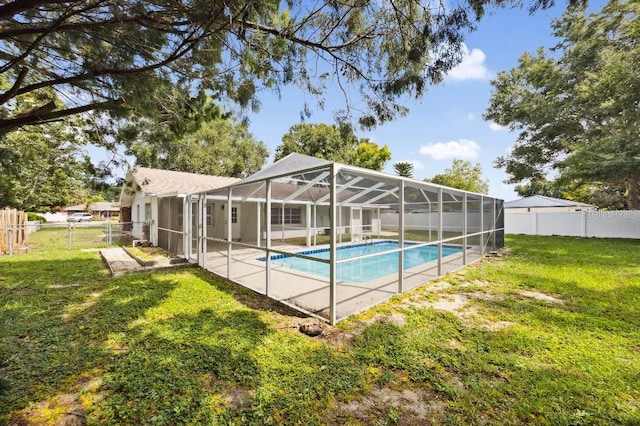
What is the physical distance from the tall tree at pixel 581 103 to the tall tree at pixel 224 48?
13488 mm

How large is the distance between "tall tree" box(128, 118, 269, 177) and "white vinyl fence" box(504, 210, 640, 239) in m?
22.3

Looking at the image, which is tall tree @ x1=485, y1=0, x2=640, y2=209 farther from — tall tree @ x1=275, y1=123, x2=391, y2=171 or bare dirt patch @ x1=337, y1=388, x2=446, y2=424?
bare dirt patch @ x1=337, y1=388, x2=446, y2=424

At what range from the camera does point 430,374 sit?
288cm

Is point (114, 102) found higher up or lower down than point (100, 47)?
lower down

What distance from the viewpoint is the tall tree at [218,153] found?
81.0 ft

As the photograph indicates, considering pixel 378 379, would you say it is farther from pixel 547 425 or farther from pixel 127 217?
pixel 127 217

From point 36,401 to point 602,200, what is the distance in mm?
38223

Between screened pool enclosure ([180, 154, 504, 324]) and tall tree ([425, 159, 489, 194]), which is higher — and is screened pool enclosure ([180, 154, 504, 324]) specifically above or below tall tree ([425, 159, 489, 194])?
below

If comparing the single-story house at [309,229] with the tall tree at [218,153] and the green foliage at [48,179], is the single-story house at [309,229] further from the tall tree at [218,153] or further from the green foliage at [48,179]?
the tall tree at [218,153]

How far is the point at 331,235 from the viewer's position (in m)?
4.06

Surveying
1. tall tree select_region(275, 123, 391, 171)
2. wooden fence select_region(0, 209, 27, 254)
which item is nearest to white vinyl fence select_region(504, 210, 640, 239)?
tall tree select_region(275, 123, 391, 171)

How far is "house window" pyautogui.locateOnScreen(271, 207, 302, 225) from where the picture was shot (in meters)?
15.3

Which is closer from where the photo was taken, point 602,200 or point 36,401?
point 36,401

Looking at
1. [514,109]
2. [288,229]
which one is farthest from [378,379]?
[514,109]
